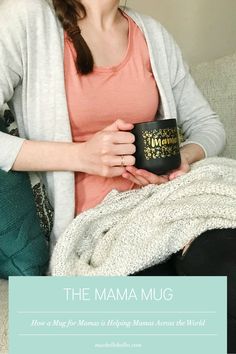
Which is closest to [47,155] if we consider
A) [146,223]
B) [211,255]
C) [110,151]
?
[110,151]

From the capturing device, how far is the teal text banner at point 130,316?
0.58 metres

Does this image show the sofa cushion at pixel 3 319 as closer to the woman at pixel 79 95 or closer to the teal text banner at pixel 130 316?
the woman at pixel 79 95

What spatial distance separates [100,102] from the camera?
1052 mm

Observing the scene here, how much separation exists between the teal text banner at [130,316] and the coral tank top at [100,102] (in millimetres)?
463

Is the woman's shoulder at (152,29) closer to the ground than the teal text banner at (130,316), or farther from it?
farther from it

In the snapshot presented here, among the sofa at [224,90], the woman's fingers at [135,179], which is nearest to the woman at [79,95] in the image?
the woman's fingers at [135,179]

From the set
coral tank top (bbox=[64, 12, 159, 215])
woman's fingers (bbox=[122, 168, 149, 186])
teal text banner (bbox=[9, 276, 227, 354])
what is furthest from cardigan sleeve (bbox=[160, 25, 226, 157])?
teal text banner (bbox=[9, 276, 227, 354])

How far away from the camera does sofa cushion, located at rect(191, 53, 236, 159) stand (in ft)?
4.66

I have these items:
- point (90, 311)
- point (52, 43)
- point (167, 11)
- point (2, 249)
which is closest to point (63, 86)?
point (52, 43)

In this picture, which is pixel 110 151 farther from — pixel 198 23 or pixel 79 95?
pixel 198 23

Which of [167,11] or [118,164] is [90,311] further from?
[167,11]

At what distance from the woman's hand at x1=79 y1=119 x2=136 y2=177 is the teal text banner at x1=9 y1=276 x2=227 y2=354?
1.20 ft

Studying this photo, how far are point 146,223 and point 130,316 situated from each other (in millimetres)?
302

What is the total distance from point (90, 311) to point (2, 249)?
1.38ft
